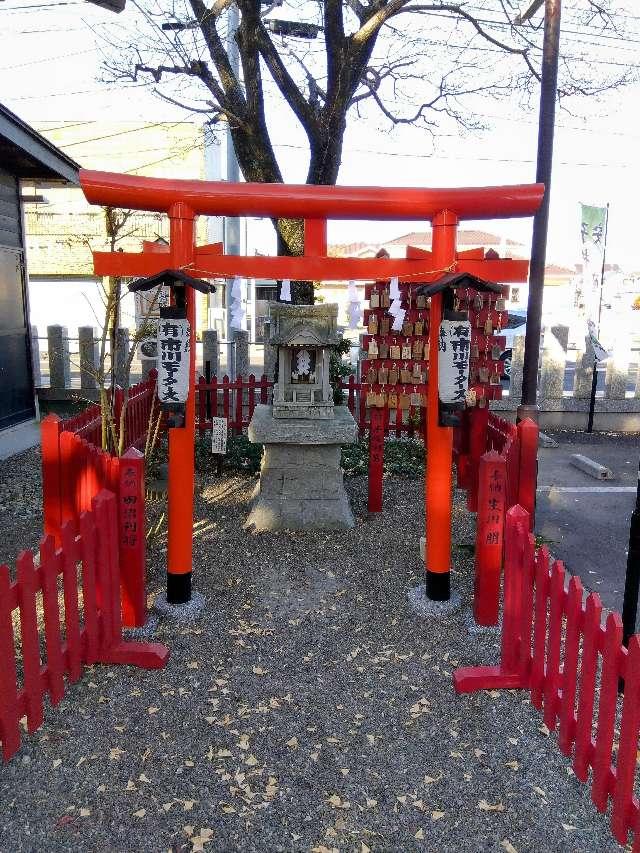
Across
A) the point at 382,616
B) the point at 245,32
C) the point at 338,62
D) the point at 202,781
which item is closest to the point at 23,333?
the point at 245,32

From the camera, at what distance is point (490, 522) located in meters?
4.43

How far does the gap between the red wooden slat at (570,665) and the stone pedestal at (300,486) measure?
357 cm

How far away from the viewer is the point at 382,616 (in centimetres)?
476

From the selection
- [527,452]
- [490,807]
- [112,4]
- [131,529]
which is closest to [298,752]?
[490,807]

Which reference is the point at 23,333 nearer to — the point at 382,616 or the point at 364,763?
the point at 382,616

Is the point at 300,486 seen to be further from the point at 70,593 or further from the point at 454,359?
the point at 70,593

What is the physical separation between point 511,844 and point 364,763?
0.78 metres

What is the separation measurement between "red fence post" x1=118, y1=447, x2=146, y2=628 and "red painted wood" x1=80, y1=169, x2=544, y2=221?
5.99 feet

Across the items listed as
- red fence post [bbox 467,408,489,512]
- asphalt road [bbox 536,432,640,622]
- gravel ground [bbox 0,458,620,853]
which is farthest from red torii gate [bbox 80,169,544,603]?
red fence post [bbox 467,408,489,512]

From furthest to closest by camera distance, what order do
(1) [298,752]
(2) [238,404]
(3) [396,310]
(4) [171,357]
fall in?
(2) [238,404] < (3) [396,310] < (4) [171,357] < (1) [298,752]

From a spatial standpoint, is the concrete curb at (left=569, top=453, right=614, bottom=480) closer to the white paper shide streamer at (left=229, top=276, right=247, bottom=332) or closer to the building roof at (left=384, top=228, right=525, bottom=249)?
the white paper shide streamer at (left=229, top=276, right=247, bottom=332)

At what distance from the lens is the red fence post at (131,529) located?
13.6ft

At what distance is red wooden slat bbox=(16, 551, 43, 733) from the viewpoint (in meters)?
3.00

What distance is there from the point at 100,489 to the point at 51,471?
0.94m
